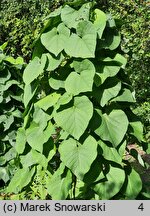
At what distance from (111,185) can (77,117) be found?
0.51 meters

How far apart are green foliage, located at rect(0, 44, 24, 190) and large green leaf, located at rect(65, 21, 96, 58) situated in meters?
1.60

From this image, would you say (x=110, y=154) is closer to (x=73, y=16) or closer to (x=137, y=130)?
(x=137, y=130)

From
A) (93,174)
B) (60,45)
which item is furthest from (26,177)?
(60,45)

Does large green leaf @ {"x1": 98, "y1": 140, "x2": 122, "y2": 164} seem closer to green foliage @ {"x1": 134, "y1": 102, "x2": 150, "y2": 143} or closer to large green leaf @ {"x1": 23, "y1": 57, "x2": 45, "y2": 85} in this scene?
large green leaf @ {"x1": 23, "y1": 57, "x2": 45, "y2": 85}

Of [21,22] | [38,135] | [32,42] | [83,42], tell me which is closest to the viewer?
[83,42]

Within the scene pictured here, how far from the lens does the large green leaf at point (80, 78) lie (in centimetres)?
235

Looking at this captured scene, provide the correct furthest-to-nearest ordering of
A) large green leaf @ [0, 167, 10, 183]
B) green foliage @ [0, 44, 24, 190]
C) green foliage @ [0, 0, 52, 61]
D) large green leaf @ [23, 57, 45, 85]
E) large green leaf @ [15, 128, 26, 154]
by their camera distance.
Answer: green foliage @ [0, 0, 52, 61] → large green leaf @ [0, 167, 10, 183] → green foliage @ [0, 44, 24, 190] → large green leaf @ [15, 128, 26, 154] → large green leaf @ [23, 57, 45, 85]

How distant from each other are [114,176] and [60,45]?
2.96 ft

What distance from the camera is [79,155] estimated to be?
7.88 ft

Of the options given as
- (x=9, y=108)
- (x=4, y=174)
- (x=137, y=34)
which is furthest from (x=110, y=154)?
(x=137, y=34)

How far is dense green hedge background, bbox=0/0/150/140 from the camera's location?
6156mm

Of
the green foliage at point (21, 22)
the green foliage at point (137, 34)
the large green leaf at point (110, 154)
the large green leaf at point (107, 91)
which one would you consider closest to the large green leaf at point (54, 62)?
the large green leaf at point (107, 91)

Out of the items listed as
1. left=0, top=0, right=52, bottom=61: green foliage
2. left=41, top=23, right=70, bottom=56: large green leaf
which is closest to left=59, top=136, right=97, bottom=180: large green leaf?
left=41, top=23, right=70, bottom=56: large green leaf

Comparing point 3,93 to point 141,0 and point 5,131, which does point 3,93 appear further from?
point 141,0
